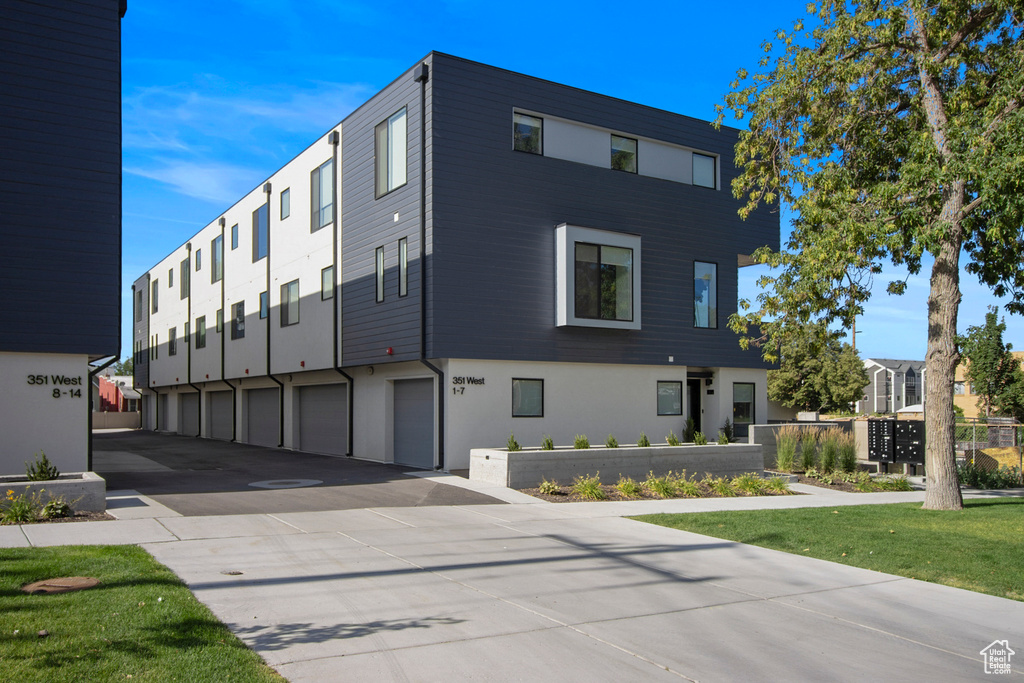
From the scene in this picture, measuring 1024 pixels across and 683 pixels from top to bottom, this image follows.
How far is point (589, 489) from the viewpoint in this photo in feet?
50.6

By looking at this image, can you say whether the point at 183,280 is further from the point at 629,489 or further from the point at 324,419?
the point at 629,489

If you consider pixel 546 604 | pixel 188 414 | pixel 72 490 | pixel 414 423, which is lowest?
pixel 188 414

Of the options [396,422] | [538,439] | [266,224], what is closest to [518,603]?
[538,439]

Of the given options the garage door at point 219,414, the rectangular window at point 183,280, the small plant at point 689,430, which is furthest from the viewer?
the rectangular window at point 183,280

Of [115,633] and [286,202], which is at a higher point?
[286,202]

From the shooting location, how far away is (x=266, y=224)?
29.8 metres

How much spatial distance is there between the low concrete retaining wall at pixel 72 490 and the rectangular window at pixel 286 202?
1692 centimetres

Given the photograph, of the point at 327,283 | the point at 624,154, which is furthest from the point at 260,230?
the point at 624,154

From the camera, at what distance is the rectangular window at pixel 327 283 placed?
2438 centimetres

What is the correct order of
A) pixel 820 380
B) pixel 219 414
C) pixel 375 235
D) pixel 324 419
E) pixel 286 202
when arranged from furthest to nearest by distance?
1. pixel 820 380
2. pixel 219 414
3. pixel 286 202
4. pixel 324 419
5. pixel 375 235

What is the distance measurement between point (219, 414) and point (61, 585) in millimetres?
30846

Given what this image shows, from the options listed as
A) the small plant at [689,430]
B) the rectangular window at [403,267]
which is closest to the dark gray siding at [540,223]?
the rectangular window at [403,267]

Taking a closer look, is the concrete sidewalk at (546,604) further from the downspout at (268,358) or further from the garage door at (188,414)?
the garage door at (188,414)

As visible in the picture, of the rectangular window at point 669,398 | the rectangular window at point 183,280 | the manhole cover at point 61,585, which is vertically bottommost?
the manhole cover at point 61,585
